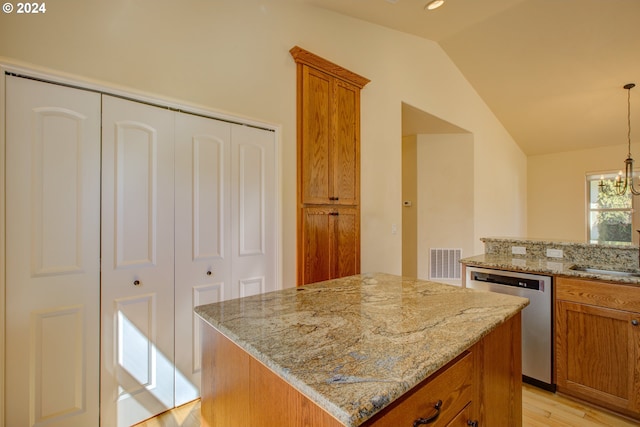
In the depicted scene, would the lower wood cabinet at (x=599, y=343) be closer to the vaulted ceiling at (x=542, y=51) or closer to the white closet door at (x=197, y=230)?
the white closet door at (x=197, y=230)

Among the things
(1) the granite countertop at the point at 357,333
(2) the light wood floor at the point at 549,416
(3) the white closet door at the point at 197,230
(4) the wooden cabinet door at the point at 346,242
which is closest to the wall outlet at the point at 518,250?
(2) the light wood floor at the point at 549,416

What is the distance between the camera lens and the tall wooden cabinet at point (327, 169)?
8.27ft

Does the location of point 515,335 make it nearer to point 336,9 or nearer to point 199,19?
point 199,19

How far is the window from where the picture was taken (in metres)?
5.13

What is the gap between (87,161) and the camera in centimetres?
163

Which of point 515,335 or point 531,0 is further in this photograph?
point 531,0

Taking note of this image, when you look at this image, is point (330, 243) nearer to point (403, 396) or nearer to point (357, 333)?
point (357, 333)

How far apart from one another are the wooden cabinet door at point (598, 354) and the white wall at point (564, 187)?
4551 mm

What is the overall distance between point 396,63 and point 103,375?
3758mm

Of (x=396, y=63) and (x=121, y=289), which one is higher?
(x=396, y=63)

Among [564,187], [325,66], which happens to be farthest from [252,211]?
[564,187]

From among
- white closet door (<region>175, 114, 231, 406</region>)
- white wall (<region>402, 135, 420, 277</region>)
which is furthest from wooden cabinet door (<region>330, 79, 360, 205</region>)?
white wall (<region>402, 135, 420, 277</region>)

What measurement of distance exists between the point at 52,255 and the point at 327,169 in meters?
1.95

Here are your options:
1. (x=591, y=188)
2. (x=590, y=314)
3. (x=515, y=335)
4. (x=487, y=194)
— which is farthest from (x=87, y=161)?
(x=591, y=188)
